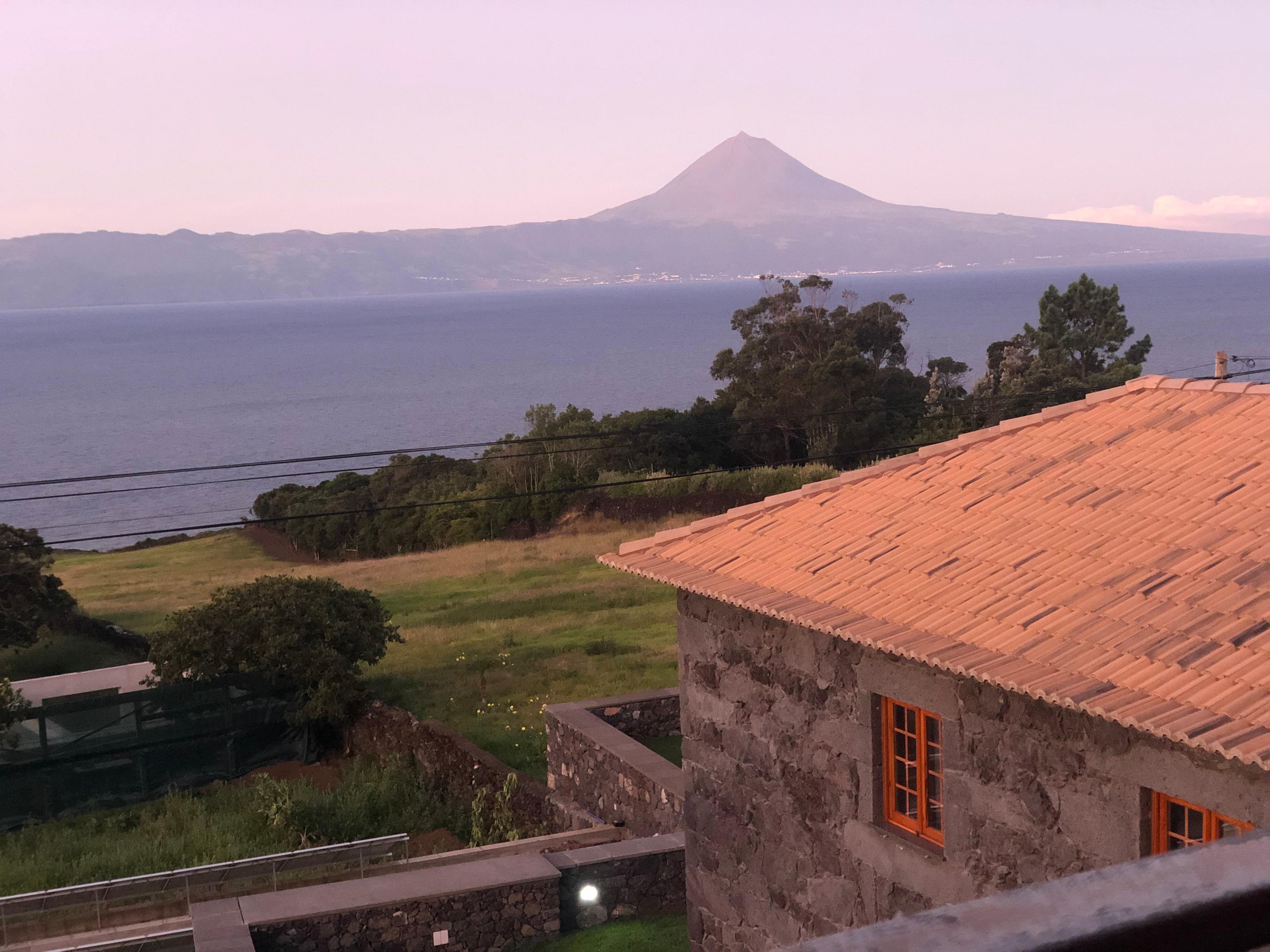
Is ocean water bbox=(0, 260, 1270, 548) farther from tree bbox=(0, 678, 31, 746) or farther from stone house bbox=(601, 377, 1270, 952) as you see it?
stone house bbox=(601, 377, 1270, 952)

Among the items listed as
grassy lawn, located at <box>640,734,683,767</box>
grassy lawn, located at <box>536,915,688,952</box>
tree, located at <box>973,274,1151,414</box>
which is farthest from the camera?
tree, located at <box>973,274,1151,414</box>

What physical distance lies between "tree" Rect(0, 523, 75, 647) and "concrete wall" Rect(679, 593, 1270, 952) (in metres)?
19.2

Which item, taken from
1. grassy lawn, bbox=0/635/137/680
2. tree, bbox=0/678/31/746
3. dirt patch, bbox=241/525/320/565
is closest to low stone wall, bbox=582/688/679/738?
tree, bbox=0/678/31/746

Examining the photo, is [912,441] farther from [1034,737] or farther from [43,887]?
[1034,737]

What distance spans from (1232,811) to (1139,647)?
1094 millimetres

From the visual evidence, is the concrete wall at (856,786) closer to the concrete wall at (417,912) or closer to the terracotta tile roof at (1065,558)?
the terracotta tile roof at (1065,558)

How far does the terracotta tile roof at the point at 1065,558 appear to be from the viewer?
7574 millimetres

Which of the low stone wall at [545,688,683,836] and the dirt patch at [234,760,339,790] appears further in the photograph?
the dirt patch at [234,760,339,790]

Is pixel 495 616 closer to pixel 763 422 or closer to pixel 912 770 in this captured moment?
pixel 912 770

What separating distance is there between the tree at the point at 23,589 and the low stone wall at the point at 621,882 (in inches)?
646

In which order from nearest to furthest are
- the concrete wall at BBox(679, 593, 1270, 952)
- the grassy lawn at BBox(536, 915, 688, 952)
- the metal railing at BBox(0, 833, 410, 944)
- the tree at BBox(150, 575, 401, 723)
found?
the concrete wall at BBox(679, 593, 1270, 952), the grassy lawn at BBox(536, 915, 688, 952), the metal railing at BBox(0, 833, 410, 944), the tree at BBox(150, 575, 401, 723)

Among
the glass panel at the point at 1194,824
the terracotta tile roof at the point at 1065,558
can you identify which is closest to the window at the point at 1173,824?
the glass panel at the point at 1194,824

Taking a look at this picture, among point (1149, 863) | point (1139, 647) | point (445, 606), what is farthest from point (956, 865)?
point (445, 606)

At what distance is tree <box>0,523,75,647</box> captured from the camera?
26891 mm
